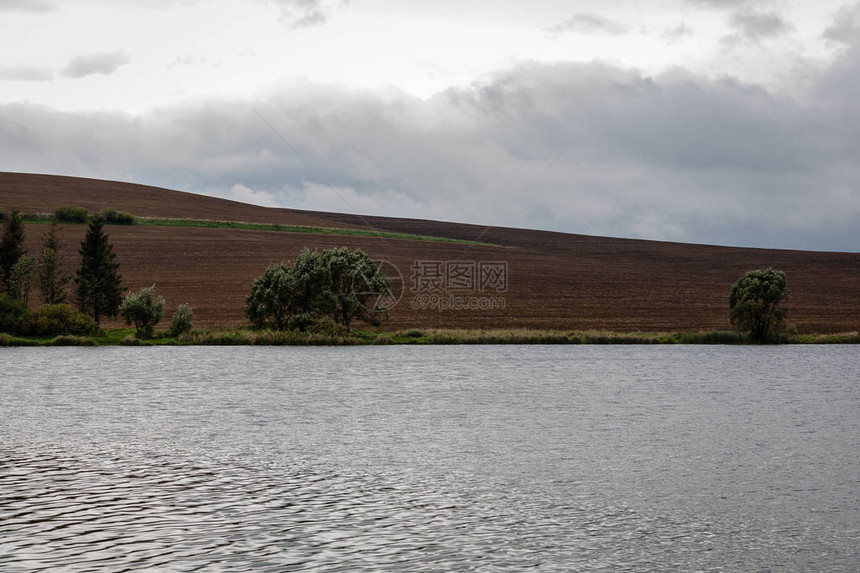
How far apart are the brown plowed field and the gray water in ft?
167

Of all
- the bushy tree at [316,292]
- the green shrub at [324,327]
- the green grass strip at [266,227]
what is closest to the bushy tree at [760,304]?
the bushy tree at [316,292]

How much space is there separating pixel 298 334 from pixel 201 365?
20.9m

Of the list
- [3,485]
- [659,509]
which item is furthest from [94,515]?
[659,509]

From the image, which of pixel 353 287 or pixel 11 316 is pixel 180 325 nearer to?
pixel 11 316

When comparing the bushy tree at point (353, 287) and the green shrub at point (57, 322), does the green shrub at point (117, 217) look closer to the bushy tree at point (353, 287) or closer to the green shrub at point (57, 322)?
the green shrub at point (57, 322)

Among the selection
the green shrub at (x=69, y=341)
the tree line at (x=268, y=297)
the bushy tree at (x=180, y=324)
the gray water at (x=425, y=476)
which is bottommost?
the green shrub at (x=69, y=341)

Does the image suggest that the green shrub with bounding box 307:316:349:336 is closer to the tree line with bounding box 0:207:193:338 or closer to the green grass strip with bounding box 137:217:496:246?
the tree line with bounding box 0:207:193:338

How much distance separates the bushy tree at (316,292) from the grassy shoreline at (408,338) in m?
1.75

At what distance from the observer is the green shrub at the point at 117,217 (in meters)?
127

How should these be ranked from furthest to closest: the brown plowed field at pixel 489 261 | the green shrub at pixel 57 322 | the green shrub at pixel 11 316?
the brown plowed field at pixel 489 261 → the green shrub at pixel 57 322 → the green shrub at pixel 11 316

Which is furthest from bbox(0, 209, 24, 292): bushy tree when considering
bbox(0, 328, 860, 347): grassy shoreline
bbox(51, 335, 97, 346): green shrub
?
bbox(51, 335, 97, 346): green shrub

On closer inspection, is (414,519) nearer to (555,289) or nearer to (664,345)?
(664,345)

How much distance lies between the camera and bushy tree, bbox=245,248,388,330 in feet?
253

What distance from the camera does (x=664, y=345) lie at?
271ft
